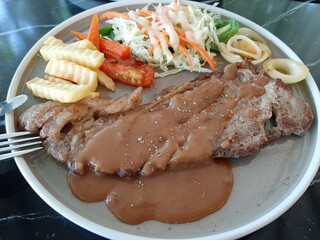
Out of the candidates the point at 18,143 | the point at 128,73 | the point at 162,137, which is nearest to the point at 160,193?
the point at 162,137

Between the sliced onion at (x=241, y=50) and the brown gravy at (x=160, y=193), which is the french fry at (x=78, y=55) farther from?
the sliced onion at (x=241, y=50)

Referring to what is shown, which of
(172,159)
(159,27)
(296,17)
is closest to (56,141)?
(172,159)

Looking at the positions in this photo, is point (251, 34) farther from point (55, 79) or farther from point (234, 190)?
point (55, 79)

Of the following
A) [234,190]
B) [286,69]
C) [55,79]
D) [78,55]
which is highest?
[78,55]

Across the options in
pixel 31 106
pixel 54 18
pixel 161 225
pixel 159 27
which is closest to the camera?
pixel 161 225

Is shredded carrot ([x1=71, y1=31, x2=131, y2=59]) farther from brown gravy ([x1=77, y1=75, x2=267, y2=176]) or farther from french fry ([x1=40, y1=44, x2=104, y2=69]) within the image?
brown gravy ([x1=77, y1=75, x2=267, y2=176])

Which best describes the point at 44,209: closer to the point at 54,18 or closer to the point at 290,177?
the point at 290,177

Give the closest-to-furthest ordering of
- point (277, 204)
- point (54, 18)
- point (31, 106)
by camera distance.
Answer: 1. point (277, 204)
2. point (31, 106)
3. point (54, 18)
